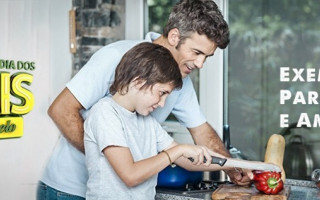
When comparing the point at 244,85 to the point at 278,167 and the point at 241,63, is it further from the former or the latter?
the point at 278,167

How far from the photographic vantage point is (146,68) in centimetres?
177

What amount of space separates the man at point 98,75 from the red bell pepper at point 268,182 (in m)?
0.49

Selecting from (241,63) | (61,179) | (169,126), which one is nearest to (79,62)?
(169,126)

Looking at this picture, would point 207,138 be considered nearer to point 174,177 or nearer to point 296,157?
point 174,177

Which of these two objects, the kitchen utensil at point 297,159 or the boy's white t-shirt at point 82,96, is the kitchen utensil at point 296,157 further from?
the boy's white t-shirt at point 82,96

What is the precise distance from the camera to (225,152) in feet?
7.66

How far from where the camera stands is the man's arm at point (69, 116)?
1.91 m

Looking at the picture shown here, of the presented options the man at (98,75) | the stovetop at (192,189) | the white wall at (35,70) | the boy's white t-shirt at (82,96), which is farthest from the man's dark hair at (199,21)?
the white wall at (35,70)

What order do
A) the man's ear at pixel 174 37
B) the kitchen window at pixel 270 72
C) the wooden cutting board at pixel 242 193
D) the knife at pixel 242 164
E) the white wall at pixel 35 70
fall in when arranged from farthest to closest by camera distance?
the kitchen window at pixel 270 72 → the white wall at pixel 35 70 → the wooden cutting board at pixel 242 193 → the man's ear at pixel 174 37 → the knife at pixel 242 164

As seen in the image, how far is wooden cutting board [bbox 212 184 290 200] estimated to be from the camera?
7.22ft

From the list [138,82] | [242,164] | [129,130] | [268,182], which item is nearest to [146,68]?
[138,82]

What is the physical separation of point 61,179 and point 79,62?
4.85 ft

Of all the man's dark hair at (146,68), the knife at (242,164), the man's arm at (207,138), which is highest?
the man's dark hair at (146,68)

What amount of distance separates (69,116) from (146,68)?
0.32 metres
